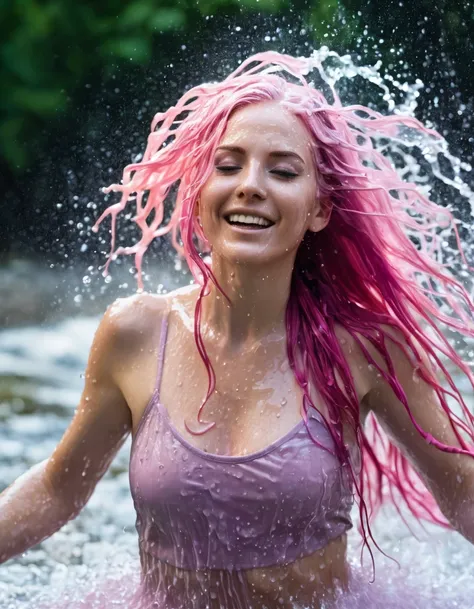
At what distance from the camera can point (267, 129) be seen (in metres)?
1.75

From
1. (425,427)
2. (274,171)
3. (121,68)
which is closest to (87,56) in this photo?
(121,68)

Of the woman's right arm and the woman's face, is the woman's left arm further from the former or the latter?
the woman's right arm

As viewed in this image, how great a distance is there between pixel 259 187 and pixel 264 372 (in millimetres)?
353

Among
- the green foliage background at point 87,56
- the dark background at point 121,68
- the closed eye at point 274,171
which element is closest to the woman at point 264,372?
the closed eye at point 274,171

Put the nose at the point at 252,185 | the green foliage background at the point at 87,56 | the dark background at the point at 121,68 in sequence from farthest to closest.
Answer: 1. the green foliage background at the point at 87,56
2. the dark background at the point at 121,68
3. the nose at the point at 252,185

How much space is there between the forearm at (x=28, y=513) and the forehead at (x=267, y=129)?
2.51ft

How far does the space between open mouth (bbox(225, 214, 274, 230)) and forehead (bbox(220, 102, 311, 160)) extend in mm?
128

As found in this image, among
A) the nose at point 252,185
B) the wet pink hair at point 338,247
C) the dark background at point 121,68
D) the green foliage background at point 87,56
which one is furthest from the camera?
the green foliage background at point 87,56

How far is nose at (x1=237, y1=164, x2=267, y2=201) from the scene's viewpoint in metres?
1.70

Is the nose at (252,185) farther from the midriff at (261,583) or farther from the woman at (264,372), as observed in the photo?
the midriff at (261,583)

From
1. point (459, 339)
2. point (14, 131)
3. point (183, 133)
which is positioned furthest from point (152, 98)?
point (183, 133)

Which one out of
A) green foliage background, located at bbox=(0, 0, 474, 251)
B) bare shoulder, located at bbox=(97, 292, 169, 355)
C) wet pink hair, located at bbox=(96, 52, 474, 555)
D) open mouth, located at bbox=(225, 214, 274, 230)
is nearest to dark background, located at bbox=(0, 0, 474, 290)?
green foliage background, located at bbox=(0, 0, 474, 251)

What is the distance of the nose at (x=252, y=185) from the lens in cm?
170

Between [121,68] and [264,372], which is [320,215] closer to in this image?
[264,372]
